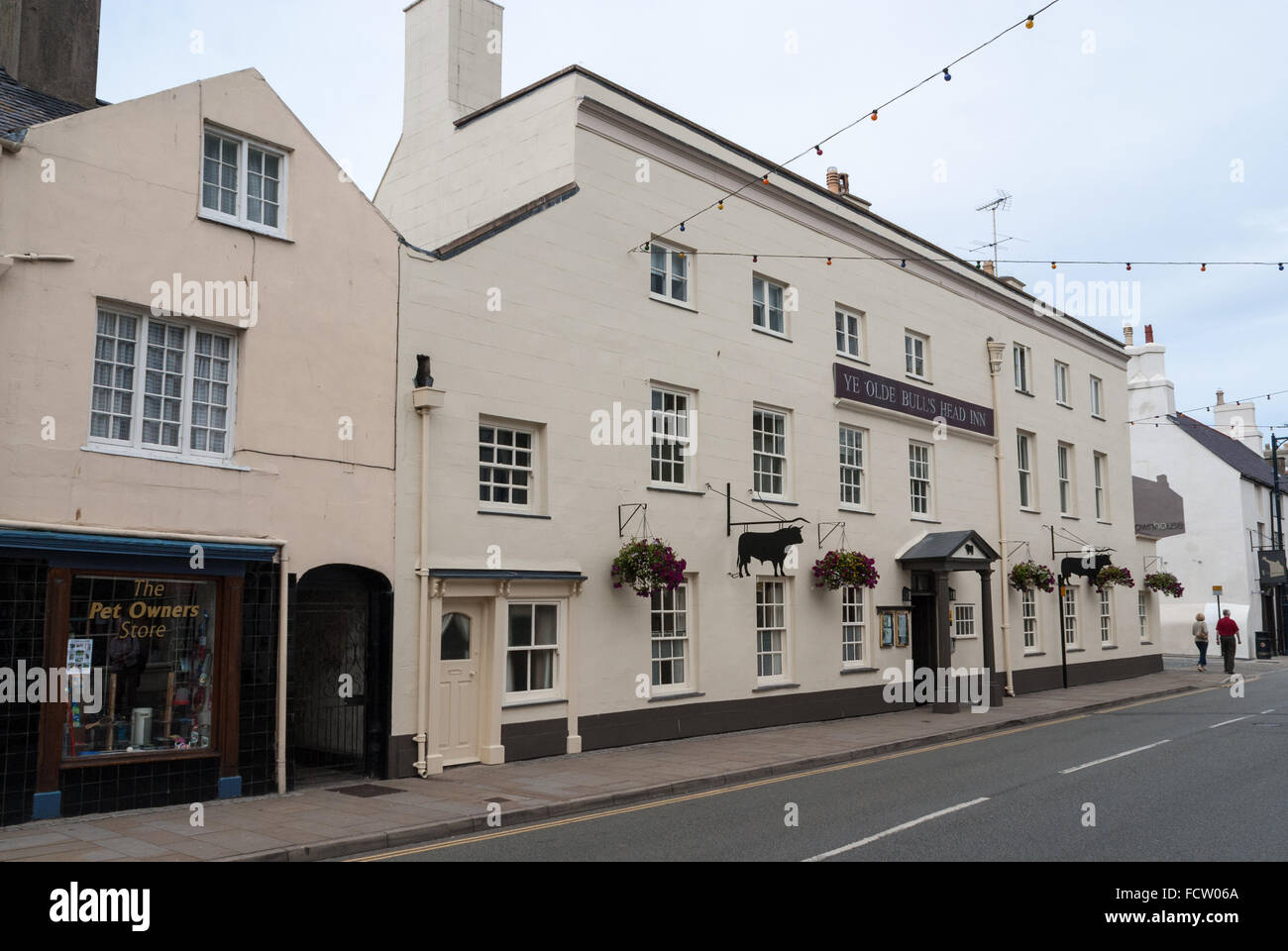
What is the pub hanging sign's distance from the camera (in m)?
20.9

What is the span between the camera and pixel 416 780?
13.0 m

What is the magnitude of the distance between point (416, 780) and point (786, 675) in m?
8.19

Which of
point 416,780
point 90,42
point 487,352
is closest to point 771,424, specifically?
point 487,352

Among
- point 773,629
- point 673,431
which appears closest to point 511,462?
point 673,431

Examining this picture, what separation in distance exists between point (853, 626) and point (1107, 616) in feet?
45.8

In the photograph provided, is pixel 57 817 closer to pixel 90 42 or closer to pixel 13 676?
pixel 13 676

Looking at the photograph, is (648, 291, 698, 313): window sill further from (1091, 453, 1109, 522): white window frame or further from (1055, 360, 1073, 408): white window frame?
(1091, 453, 1109, 522): white window frame

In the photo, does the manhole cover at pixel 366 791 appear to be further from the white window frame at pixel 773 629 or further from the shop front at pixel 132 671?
the white window frame at pixel 773 629

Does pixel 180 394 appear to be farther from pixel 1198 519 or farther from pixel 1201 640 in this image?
pixel 1198 519

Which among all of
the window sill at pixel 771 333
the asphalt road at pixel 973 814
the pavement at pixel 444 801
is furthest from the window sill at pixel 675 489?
the asphalt road at pixel 973 814

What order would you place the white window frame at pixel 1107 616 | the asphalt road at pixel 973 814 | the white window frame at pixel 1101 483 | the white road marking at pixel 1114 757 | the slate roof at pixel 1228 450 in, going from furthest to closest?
the slate roof at pixel 1228 450 → the white window frame at pixel 1101 483 → the white window frame at pixel 1107 616 → the white road marking at pixel 1114 757 → the asphalt road at pixel 973 814

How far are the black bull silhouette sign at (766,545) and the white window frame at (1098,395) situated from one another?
18092mm

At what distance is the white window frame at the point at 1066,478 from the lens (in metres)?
29.5

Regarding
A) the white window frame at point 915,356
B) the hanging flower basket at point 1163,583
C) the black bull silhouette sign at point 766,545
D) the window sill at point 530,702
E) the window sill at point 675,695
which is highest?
the white window frame at point 915,356
